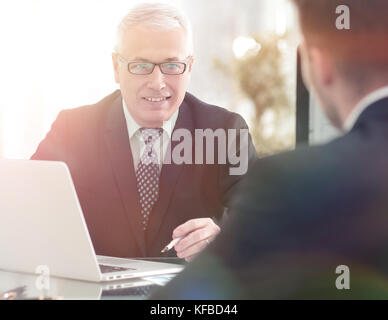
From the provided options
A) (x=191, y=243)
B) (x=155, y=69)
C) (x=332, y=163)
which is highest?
(x=155, y=69)

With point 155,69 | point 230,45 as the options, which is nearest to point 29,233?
point 155,69

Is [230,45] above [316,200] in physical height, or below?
above

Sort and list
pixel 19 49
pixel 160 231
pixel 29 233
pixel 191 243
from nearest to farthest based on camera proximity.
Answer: pixel 29 233
pixel 191 243
pixel 160 231
pixel 19 49

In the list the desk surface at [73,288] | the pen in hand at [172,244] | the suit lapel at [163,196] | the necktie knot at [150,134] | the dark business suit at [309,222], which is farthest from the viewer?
the necktie knot at [150,134]

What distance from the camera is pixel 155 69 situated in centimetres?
261

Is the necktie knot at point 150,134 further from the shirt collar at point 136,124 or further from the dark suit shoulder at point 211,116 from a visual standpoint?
the dark suit shoulder at point 211,116

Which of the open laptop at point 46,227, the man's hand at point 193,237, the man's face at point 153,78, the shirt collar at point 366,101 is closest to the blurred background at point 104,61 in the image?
Result: the man's face at point 153,78

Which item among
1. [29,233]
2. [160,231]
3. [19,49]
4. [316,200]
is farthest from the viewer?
[19,49]

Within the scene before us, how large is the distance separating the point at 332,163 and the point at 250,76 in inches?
204

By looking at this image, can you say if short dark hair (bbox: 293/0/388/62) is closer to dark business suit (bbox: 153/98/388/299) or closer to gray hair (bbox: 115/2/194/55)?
dark business suit (bbox: 153/98/388/299)

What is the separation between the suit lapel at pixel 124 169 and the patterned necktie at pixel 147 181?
0.02m

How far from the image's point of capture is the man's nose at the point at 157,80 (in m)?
2.60

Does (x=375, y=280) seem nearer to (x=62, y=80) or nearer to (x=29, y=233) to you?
(x=29, y=233)

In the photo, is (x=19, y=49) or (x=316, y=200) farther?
(x=19, y=49)
